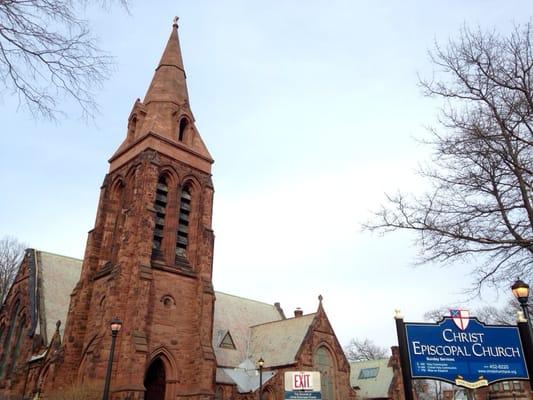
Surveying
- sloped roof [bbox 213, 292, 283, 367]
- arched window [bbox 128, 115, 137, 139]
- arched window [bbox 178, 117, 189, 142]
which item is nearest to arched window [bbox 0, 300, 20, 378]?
sloped roof [bbox 213, 292, 283, 367]

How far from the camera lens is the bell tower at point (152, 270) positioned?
948 inches

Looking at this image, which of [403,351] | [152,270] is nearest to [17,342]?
[152,270]

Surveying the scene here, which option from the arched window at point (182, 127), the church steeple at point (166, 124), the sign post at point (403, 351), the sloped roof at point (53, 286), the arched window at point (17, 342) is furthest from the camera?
the arched window at point (182, 127)

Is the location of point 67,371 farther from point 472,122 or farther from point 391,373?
point 391,373

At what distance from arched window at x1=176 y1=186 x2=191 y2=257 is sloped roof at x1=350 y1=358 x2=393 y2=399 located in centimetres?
2109

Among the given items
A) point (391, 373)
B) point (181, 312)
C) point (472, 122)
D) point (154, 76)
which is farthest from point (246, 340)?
point (472, 122)

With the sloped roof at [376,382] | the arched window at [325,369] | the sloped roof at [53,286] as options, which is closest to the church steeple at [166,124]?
the sloped roof at [53,286]

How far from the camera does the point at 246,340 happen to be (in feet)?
121

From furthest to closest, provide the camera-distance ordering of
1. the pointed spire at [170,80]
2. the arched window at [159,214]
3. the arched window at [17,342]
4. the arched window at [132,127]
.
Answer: the pointed spire at [170,80] < the arched window at [132,127] < the arched window at [17,342] < the arched window at [159,214]

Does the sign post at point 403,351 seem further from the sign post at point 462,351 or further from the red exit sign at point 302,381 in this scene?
the red exit sign at point 302,381

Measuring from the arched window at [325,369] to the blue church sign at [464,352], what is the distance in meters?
25.1

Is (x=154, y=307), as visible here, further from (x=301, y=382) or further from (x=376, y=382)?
(x=376, y=382)

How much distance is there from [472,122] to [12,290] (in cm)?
3493

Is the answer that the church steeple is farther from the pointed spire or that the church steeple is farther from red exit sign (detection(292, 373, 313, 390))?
red exit sign (detection(292, 373, 313, 390))
